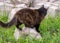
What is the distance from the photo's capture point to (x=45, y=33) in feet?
22.1

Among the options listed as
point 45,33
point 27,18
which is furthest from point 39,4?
point 45,33

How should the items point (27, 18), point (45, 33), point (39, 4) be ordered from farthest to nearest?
1. point (39, 4)
2. point (27, 18)
3. point (45, 33)

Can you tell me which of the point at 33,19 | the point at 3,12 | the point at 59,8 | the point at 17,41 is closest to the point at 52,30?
the point at 33,19

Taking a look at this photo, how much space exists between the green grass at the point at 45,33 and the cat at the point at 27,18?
0.23m

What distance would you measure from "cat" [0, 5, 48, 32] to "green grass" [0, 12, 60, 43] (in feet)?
0.76

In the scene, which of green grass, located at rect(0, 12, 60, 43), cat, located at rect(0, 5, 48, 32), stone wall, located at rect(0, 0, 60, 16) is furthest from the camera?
stone wall, located at rect(0, 0, 60, 16)

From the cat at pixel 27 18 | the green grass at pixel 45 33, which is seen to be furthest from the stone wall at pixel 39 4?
the cat at pixel 27 18

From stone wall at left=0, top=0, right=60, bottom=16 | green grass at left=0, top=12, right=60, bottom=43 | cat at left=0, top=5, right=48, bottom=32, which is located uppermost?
cat at left=0, top=5, right=48, bottom=32

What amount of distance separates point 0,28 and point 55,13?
6.86ft

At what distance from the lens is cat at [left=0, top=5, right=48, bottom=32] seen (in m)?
6.94

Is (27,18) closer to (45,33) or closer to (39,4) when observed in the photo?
(45,33)

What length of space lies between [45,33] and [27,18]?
62 cm

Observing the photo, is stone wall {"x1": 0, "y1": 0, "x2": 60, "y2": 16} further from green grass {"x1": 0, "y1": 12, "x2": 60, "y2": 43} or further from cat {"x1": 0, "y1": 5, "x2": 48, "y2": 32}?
cat {"x1": 0, "y1": 5, "x2": 48, "y2": 32}

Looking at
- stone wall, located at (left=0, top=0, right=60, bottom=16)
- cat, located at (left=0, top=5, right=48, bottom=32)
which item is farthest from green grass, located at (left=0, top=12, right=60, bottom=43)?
stone wall, located at (left=0, top=0, right=60, bottom=16)
